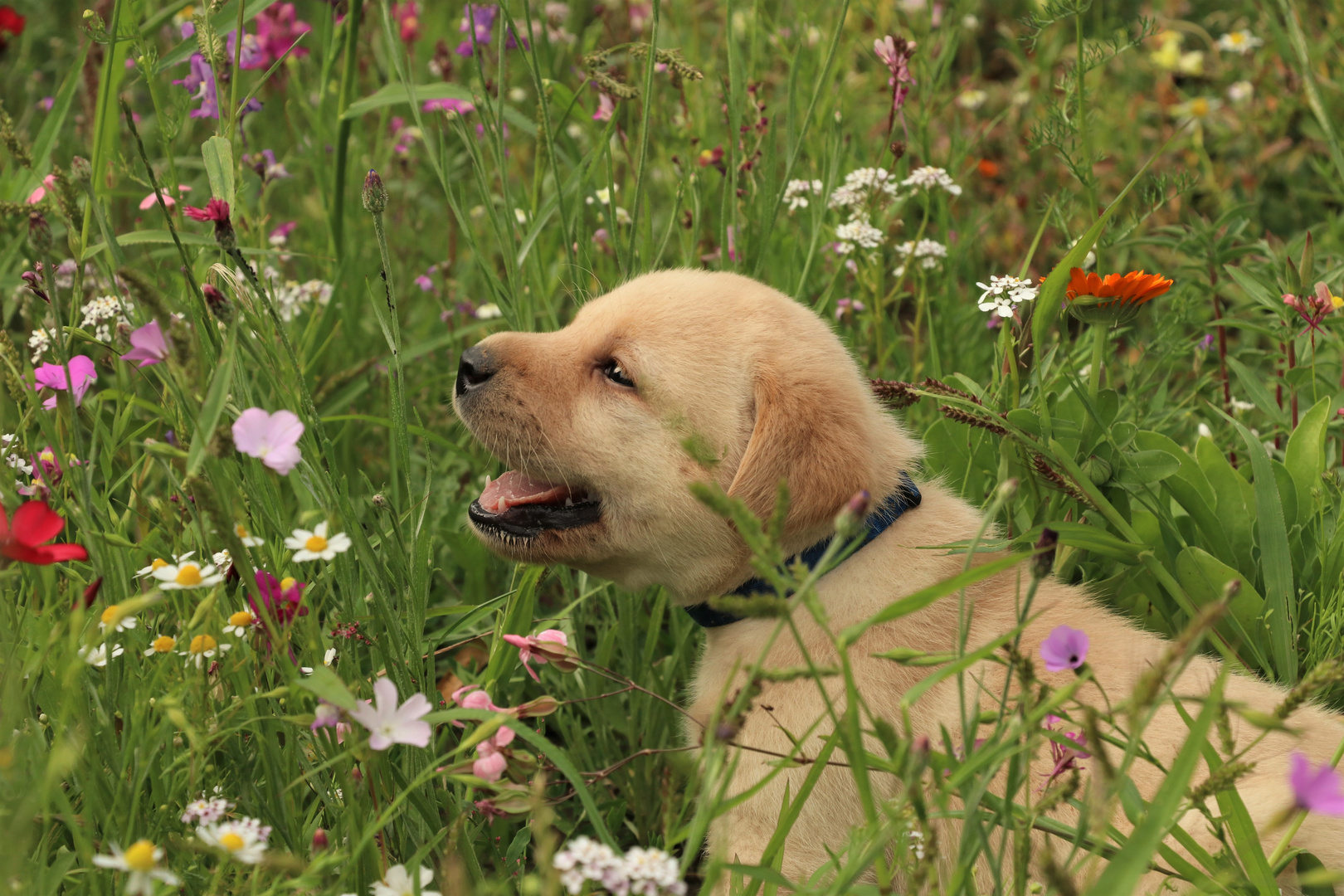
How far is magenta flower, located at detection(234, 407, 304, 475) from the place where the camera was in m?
1.35

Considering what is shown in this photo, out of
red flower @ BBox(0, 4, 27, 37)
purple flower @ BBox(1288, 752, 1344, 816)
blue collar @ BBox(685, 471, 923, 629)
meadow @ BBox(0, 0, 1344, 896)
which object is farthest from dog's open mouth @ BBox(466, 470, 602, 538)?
red flower @ BBox(0, 4, 27, 37)

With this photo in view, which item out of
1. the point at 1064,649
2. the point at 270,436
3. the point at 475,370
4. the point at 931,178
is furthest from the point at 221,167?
the point at 931,178

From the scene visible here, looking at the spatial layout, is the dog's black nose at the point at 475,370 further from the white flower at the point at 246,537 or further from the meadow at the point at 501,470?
the white flower at the point at 246,537

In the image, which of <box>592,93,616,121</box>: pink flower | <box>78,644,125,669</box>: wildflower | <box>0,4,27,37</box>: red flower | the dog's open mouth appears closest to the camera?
<box>78,644,125,669</box>: wildflower

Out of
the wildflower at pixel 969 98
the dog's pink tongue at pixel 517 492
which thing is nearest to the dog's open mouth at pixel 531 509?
the dog's pink tongue at pixel 517 492

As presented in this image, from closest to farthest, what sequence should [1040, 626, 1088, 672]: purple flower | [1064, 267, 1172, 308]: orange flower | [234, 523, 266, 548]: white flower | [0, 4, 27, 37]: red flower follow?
[1040, 626, 1088, 672]: purple flower < [234, 523, 266, 548]: white flower < [1064, 267, 1172, 308]: orange flower < [0, 4, 27, 37]: red flower

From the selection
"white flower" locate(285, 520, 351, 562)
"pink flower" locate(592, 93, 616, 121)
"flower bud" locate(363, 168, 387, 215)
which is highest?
"flower bud" locate(363, 168, 387, 215)

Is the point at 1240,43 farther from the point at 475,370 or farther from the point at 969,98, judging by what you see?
the point at 475,370

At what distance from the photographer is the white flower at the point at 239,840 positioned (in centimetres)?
117

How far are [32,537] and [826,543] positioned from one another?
56.5 inches

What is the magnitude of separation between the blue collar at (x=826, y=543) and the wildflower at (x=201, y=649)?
0.98m

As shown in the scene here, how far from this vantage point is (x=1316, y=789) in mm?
1022

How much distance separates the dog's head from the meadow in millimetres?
168

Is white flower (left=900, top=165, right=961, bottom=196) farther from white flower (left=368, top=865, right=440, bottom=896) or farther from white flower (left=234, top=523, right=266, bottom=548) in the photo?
white flower (left=368, top=865, right=440, bottom=896)
